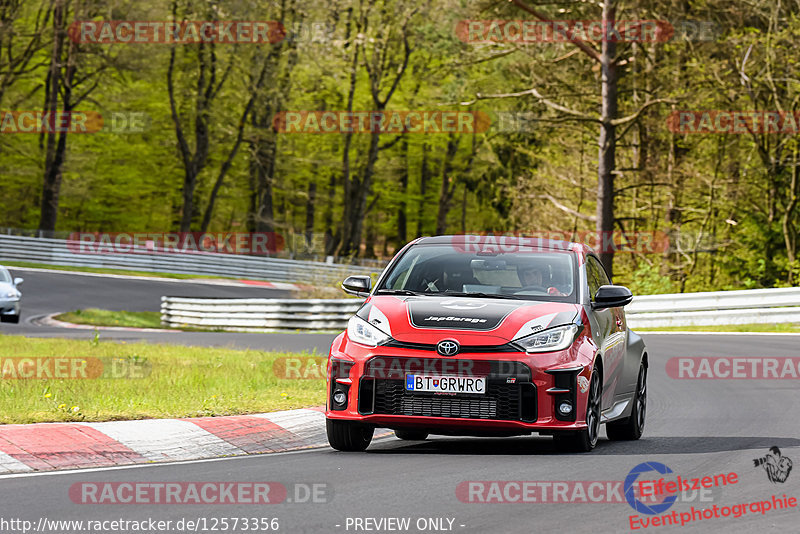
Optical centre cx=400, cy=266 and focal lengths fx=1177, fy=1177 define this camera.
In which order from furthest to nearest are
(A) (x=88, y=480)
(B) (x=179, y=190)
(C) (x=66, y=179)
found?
(B) (x=179, y=190)
(C) (x=66, y=179)
(A) (x=88, y=480)

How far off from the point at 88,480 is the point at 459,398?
2664 mm

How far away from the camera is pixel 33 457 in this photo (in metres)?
8.23

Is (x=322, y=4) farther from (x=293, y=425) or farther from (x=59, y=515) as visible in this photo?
(x=59, y=515)

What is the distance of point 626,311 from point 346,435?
868 inches

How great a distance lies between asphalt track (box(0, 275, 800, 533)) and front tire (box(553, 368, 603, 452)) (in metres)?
0.10

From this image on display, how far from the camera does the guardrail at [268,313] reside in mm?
30266

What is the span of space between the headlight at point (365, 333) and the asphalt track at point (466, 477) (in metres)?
0.88

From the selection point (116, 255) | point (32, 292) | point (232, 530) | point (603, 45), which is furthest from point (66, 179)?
point (232, 530)

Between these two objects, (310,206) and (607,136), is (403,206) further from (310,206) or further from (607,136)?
(607,136)

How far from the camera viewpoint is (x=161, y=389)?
41.3 feet

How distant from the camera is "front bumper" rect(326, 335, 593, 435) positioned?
8547mm

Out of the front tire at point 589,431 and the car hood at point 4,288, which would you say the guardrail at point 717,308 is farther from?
the front tire at point 589,431

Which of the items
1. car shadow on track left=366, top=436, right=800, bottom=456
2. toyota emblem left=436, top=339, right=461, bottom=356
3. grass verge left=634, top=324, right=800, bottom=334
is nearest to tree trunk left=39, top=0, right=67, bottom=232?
grass verge left=634, top=324, right=800, bottom=334

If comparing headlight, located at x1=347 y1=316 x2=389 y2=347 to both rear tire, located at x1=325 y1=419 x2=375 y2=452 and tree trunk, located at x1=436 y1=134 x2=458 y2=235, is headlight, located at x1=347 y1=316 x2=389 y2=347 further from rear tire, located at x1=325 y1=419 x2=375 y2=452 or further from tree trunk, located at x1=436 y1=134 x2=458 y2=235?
tree trunk, located at x1=436 y1=134 x2=458 y2=235
